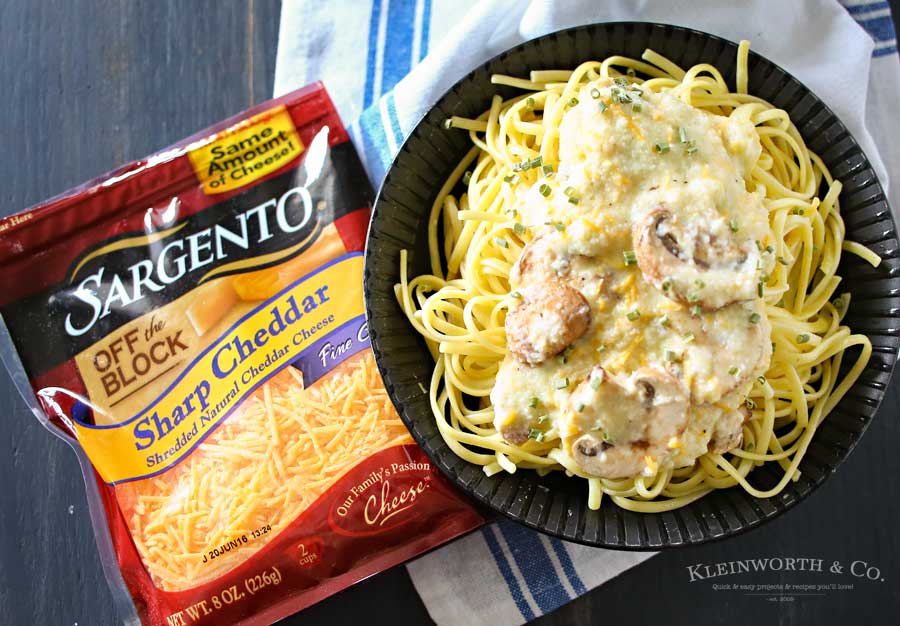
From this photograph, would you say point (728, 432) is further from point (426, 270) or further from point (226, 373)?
point (226, 373)

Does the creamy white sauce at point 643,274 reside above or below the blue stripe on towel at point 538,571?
above

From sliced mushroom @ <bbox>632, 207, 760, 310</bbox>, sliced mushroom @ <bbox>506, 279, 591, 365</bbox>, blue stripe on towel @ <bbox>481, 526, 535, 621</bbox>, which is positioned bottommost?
blue stripe on towel @ <bbox>481, 526, 535, 621</bbox>

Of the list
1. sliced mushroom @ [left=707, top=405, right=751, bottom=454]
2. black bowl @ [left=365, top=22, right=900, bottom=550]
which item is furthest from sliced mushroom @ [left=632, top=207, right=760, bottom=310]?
black bowl @ [left=365, top=22, right=900, bottom=550]

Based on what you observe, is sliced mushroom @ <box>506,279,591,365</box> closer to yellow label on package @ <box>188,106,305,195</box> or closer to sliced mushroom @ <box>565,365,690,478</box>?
sliced mushroom @ <box>565,365,690,478</box>

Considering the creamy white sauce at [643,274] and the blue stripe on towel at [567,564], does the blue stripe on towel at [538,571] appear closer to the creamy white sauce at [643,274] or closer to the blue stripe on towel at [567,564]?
the blue stripe on towel at [567,564]

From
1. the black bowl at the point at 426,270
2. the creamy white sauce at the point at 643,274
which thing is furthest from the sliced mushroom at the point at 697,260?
the black bowl at the point at 426,270

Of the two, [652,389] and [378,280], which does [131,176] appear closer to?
[378,280]

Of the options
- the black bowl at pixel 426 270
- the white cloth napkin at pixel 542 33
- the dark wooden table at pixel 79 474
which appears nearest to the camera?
the black bowl at pixel 426 270
